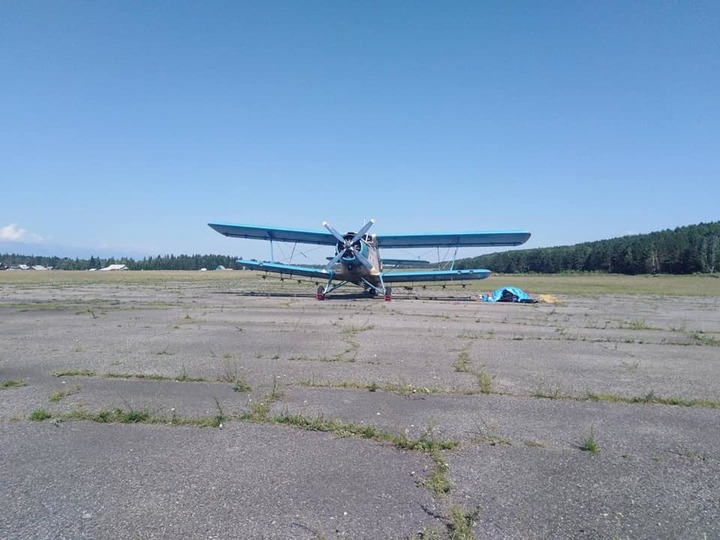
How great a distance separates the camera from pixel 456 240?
29859mm

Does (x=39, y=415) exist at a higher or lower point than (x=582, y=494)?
higher

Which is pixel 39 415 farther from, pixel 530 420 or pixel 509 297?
pixel 509 297

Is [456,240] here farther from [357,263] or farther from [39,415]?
[39,415]

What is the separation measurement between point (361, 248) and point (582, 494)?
23.5 metres

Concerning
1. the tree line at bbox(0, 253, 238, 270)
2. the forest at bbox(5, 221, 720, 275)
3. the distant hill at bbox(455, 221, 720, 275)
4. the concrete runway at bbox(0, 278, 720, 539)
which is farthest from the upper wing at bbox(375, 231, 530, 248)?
the tree line at bbox(0, 253, 238, 270)

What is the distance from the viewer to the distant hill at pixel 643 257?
300 ft

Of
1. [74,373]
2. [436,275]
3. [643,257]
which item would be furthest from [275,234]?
[643,257]

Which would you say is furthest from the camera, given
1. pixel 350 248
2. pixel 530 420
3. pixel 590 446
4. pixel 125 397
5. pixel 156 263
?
pixel 156 263

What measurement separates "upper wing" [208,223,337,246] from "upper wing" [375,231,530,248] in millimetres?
3542

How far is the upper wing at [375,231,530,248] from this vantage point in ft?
95.1

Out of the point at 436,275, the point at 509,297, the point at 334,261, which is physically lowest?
the point at 509,297

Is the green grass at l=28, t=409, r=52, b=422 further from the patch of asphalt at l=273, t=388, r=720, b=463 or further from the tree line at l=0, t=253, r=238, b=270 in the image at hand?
the tree line at l=0, t=253, r=238, b=270

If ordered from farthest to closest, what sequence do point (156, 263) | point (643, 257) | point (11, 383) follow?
point (156, 263) < point (643, 257) < point (11, 383)

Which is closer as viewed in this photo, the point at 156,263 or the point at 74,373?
the point at 74,373
